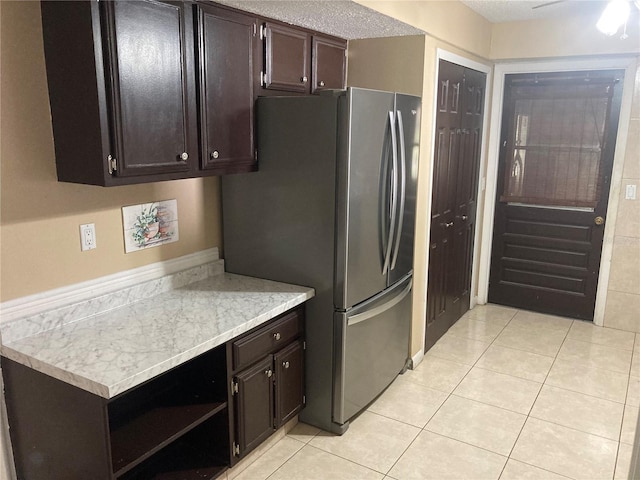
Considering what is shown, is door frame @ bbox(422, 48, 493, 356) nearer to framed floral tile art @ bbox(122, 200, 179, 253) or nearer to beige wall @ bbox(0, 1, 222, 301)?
framed floral tile art @ bbox(122, 200, 179, 253)

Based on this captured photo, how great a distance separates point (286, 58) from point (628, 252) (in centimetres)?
314

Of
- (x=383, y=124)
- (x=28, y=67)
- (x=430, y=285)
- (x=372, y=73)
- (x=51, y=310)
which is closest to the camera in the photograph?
(x=28, y=67)

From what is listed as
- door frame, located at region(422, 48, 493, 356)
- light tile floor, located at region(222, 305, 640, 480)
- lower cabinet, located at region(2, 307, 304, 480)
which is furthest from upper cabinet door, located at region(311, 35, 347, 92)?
light tile floor, located at region(222, 305, 640, 480)

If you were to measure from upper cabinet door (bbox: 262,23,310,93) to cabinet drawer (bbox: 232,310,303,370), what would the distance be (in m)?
1.18

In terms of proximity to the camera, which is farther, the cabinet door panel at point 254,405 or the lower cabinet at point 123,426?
the cabinet door panel at point 254,405

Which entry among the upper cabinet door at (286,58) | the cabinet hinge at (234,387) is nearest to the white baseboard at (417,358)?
the cabinet hinge at (234,387)

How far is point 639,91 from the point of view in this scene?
3852 millimetres

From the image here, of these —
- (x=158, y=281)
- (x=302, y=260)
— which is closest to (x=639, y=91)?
(x=302, y=260)

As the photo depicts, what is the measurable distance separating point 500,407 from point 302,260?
59.6 inches

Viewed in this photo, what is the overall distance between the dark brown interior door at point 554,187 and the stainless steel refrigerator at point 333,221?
1.80 metres

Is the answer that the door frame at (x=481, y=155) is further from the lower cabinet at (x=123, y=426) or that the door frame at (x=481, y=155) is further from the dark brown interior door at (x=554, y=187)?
the lower cabinet at (x=123, y=426)

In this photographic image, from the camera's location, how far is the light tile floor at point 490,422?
2.51 m

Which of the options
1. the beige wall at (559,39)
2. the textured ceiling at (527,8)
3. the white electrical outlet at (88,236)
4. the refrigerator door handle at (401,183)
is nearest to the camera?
the white electrical outlet at (88,236)

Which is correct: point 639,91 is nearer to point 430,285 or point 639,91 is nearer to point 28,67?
point 430,285
